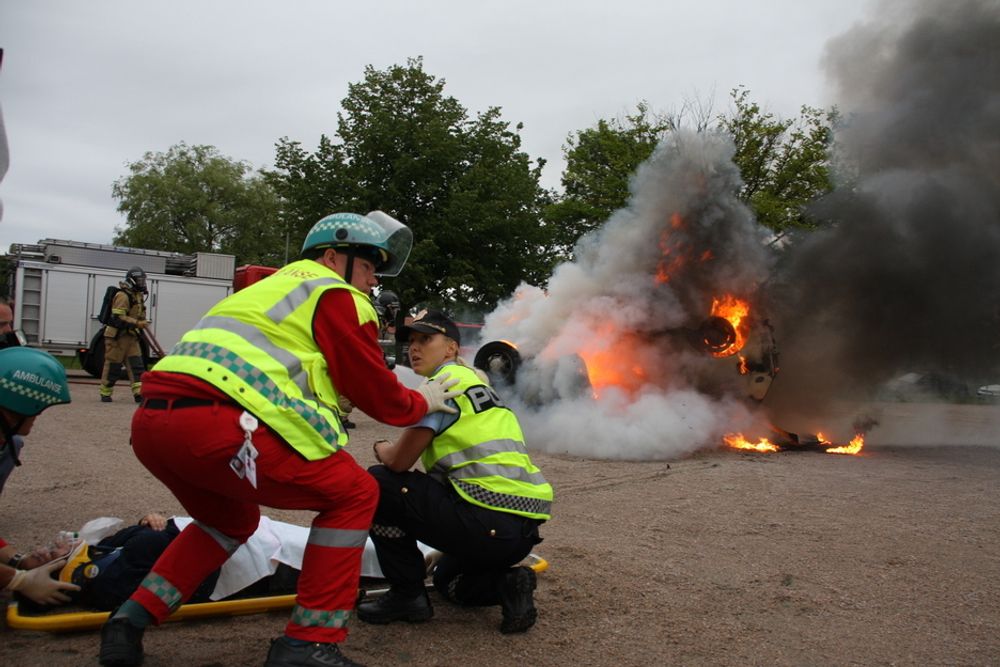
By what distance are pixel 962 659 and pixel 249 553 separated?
3.25 m

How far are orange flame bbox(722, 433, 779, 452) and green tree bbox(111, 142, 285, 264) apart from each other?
33329mm

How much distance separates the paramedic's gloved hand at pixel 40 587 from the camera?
10.5 ft

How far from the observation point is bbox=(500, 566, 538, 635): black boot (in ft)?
11.0

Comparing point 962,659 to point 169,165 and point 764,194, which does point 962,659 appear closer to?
point 764,194

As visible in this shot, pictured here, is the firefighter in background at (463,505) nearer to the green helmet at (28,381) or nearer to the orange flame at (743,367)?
the green helmet at (28,381)

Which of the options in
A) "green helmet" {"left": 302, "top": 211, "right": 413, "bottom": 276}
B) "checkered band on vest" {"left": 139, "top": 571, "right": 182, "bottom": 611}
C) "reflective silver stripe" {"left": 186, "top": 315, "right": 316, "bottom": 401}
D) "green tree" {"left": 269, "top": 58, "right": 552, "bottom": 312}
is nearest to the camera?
"reflective silver stripe" {"left": 186, "top": 315, "right": 316, "bottom": 401}

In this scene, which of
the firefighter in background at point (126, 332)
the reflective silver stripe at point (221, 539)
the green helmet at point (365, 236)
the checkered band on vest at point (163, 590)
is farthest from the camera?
the firefighter in background at point (126, 332)

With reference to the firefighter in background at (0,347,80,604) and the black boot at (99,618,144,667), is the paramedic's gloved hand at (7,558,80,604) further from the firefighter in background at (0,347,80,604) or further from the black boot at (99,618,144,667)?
the black boot at (99,618,144,667)

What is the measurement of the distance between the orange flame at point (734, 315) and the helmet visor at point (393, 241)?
Result: 929 cm

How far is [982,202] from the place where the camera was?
12258 millimetres

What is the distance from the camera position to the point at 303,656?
102 inches

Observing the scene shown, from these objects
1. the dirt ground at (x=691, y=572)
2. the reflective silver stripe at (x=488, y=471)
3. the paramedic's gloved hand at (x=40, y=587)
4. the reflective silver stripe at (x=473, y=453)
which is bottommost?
the dirt ground at (x=691, y=572)

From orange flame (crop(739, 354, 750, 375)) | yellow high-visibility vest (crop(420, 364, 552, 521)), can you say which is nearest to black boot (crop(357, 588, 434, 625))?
yellow high-visibility vest (crop(420, 364, 552, 521))

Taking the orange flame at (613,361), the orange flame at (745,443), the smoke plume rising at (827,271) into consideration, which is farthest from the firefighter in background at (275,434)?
the orange flame at (745,443)
